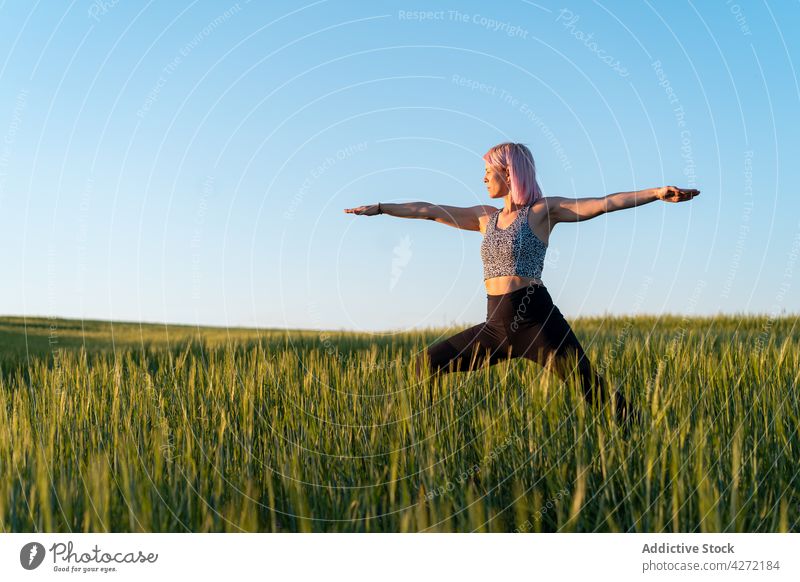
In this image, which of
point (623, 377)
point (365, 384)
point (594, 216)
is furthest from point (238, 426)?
point (623, 377)

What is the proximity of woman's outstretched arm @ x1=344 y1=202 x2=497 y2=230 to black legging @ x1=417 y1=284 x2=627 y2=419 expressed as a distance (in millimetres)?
836

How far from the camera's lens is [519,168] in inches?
211

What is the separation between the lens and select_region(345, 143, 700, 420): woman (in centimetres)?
492

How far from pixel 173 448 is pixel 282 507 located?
1.06 m

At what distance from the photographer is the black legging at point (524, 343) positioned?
16.1 ft

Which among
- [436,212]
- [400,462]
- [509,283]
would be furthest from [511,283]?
[400,462]

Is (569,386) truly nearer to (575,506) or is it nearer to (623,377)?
(623,377)

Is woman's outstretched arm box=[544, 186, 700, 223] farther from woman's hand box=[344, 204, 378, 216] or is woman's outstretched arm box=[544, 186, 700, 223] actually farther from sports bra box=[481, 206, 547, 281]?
woman's hand box=[344, 204, 378, 216]
